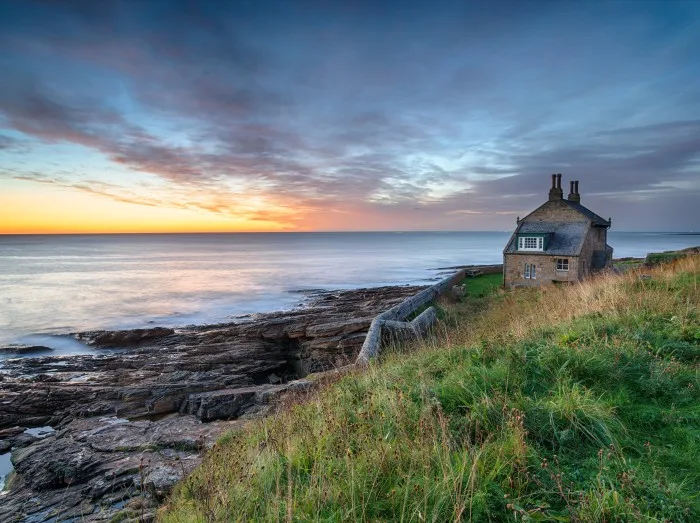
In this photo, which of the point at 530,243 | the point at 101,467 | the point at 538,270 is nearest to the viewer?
the point at 101,467

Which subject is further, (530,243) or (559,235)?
(530,243)

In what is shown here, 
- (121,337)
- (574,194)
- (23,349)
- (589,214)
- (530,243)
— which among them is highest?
(574,194)

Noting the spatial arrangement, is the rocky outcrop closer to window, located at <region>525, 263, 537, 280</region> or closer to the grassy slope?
the grassy slope

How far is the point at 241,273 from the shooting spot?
58594mm

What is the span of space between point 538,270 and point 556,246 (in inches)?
77.6

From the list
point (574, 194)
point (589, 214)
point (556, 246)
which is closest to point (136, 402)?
point (556, 246)

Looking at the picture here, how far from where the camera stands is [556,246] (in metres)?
26.8

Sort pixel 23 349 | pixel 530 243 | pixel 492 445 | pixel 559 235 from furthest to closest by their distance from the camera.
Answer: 1. pixel 530 243
2. pixel 559 235
3. pixel 23 349
4. pixel 492 445

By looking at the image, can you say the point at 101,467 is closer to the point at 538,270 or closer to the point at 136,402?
the point at 136,402

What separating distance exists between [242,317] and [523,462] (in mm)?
26445

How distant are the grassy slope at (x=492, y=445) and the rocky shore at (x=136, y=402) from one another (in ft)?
4.03

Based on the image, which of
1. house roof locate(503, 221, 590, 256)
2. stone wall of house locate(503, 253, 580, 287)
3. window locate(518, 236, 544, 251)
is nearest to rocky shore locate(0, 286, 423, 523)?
stone wall of house locate(503, 253, 580, 287)

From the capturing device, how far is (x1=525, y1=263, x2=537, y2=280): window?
90.3 ft

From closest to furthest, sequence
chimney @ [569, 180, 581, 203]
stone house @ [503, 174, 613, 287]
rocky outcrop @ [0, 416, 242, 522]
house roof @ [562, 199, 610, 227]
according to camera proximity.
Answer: rocky outcrop @ [0, 416, 242, 522] → stone house @ [503, 174, 613, 287] → house roof @ [562, 199, 610, 227] → chimney @ [569, 180, 581, 203]
